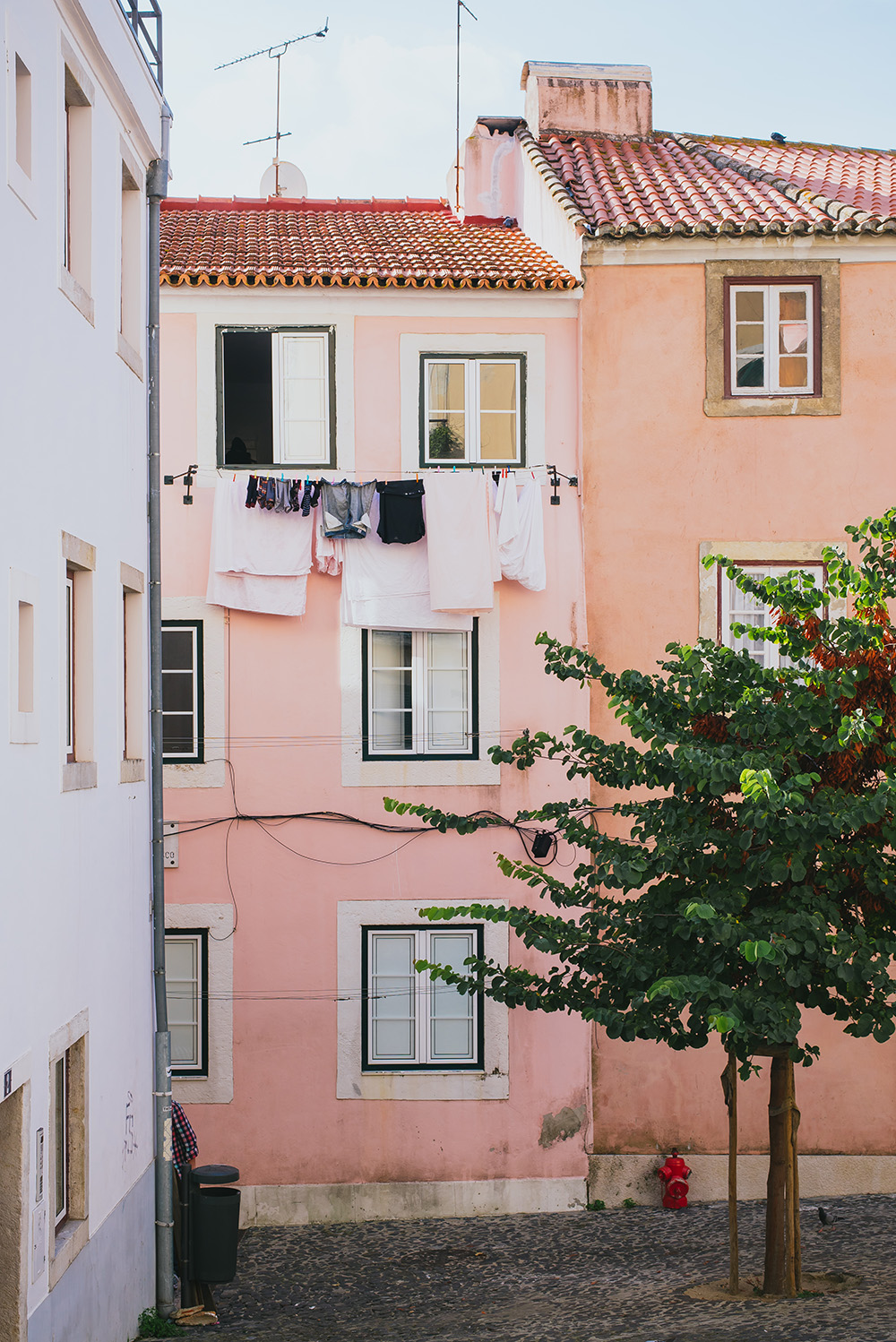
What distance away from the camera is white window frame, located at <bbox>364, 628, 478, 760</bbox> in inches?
566

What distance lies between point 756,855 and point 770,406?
252 inches

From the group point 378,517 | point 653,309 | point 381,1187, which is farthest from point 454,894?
point 653,309

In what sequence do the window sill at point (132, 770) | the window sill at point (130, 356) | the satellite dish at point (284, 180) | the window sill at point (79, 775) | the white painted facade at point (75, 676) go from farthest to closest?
the satellite dish at point (284, 180) < the window sill at point (130, 356) < the window sill at point (132, 770) < the window sill at point (79, 775) < the white painted facade at point (75, 676)

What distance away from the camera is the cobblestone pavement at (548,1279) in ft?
34.8

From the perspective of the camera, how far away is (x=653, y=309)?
14547 millimetres

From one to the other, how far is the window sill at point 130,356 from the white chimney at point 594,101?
8.46 m

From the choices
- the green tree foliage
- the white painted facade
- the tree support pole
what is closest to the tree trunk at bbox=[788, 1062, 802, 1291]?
the tree support pole

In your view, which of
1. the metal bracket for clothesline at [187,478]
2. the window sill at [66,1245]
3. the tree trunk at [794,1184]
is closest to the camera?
the window sill at [66,1245]

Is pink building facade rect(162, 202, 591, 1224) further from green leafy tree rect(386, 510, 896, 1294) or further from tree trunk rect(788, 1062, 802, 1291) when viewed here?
tree trunk rect(788, 1062, 802, 1291)

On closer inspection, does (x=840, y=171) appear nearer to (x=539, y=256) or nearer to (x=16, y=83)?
(x=539, y=256)

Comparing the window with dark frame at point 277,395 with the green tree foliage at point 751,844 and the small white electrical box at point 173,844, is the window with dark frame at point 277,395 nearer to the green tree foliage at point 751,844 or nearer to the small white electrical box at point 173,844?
the small white electrical box at point 173,844

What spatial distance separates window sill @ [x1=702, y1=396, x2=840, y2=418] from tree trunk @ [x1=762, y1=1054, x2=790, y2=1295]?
22.2 ft

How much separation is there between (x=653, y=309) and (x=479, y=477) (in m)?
2.56

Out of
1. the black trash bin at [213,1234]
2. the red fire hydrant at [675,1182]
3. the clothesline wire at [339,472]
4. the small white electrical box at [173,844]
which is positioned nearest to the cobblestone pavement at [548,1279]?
the red fire hydrant at [675,1182]
